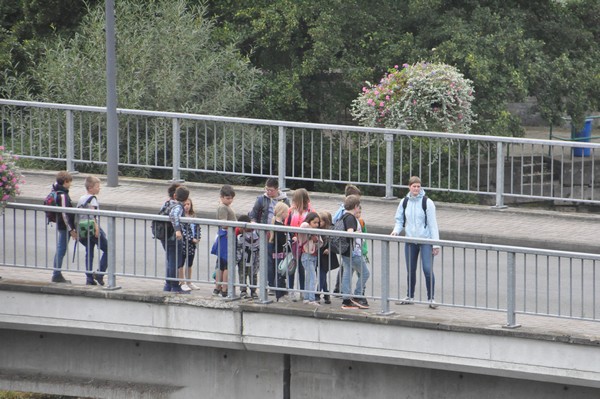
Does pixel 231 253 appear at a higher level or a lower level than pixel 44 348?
higher

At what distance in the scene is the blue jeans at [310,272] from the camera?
48.9ft

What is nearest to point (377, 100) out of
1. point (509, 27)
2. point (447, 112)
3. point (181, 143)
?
point (447, 112)

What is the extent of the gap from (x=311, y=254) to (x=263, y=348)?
3.33 feet

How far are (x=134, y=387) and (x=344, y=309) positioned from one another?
2.41 metres

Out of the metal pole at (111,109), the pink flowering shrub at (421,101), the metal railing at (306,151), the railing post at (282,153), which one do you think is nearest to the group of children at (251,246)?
the metal railing at (306,151)

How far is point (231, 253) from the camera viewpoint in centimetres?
1509

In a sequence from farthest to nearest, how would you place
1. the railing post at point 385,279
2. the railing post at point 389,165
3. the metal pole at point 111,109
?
the metal pole at point 111,109 → the railing post at point 389,165 → the railing post at point 385,279

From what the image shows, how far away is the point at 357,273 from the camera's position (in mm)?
14852

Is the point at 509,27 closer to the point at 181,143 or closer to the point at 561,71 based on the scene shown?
the point at 561,71

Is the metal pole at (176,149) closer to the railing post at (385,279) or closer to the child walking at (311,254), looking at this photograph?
the child walking at (311,254)

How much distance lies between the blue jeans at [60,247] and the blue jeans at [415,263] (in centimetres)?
355

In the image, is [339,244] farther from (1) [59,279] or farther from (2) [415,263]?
(1) [59,279]

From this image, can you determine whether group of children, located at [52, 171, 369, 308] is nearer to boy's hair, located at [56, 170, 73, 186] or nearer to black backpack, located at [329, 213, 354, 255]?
black backpack, located at [329, 213, 354, 255]

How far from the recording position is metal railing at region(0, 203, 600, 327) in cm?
1388
